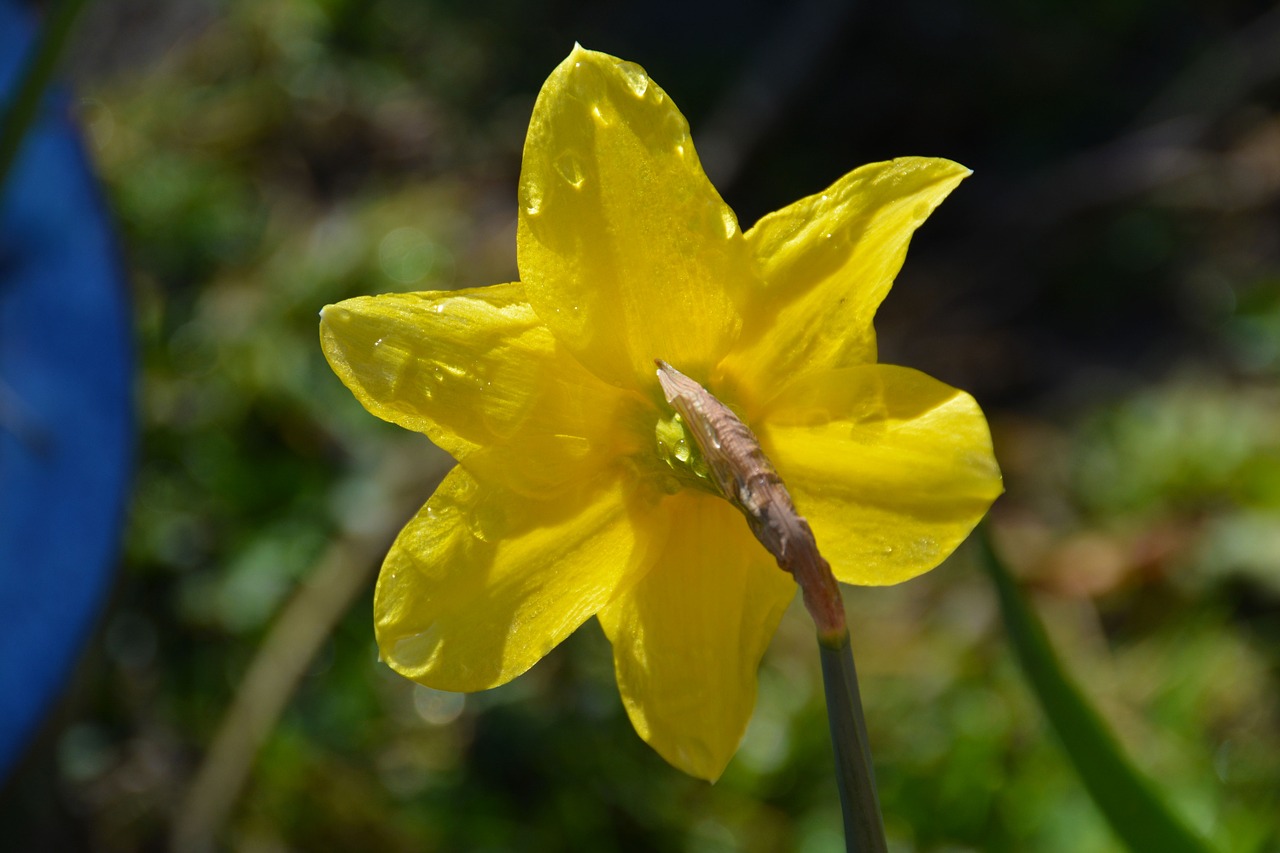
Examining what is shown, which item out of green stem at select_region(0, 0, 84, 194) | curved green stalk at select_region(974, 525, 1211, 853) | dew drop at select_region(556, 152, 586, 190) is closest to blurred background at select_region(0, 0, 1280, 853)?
curved green stalk at select_region(974, 525, 1211, 853)

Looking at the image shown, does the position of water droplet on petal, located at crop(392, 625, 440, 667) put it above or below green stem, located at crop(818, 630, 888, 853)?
below

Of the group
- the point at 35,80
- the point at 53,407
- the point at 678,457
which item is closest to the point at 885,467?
the point at 678,457

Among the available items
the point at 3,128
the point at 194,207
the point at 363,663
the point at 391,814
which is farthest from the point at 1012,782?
the point at 194,207

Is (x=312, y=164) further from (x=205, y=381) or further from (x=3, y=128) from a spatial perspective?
(x=3, y=128)

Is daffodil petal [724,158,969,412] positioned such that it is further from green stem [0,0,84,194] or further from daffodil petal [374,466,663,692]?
green stem [0,0,84,194]

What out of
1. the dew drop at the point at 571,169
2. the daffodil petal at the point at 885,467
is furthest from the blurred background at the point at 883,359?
the dew drop at the point at 571,169
